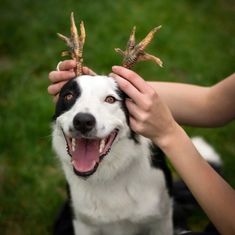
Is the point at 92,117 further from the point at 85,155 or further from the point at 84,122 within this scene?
the point at 85,155

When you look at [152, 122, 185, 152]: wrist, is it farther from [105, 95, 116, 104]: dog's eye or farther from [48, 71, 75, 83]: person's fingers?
[48, 71, 75, 83]: person's fingers

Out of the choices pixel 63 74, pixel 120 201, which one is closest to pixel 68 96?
pixel 63 74

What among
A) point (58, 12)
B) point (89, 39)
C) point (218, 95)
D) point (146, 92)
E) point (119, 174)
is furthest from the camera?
point (58, 12)

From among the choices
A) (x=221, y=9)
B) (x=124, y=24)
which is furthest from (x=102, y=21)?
(x=221, y=9)

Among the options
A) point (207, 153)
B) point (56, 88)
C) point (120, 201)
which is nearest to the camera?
point (56, 88)

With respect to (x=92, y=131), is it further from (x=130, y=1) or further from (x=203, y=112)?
(x=130, y=1)

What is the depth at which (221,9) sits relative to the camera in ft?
16.3

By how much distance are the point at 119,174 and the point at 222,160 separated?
1.28 meters

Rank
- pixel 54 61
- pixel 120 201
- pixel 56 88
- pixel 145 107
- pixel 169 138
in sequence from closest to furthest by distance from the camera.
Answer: pixel 145 107 < pixel 169 138 < pixel 56 88 < pixel 120 201 < pixel 54 61

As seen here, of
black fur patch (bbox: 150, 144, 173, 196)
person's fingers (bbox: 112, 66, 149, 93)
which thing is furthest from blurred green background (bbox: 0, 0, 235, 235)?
person's fingers (bbox: 112, 66, 149, 93)

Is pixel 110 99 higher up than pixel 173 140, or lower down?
higher up

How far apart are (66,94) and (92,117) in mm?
244

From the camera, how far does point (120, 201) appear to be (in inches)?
92.0

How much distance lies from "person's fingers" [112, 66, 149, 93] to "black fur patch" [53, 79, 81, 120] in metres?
0.23
